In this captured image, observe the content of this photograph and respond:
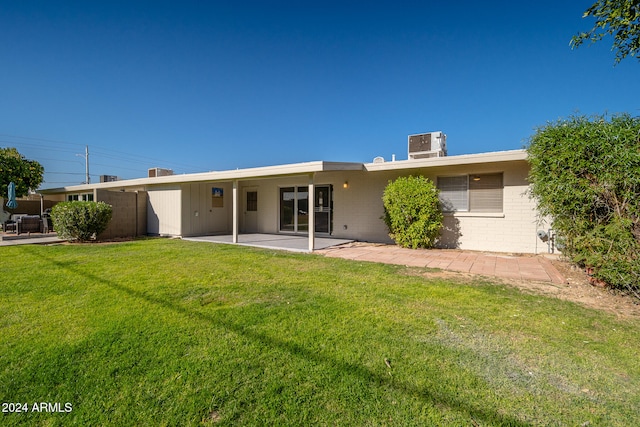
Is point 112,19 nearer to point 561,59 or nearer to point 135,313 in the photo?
point 135,313

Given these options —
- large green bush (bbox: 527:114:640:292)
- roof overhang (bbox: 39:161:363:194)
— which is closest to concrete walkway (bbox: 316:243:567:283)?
large green bush (bbox: 527:114:640:292)

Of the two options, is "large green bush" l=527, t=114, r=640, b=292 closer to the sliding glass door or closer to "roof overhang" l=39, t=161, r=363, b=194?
"roof overhang" l=39, t=161, r=363, b=194

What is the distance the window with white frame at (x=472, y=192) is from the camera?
8375 mm

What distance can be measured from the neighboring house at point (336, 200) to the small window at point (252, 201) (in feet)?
0.16

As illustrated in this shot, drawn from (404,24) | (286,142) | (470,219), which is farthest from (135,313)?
(286,142)

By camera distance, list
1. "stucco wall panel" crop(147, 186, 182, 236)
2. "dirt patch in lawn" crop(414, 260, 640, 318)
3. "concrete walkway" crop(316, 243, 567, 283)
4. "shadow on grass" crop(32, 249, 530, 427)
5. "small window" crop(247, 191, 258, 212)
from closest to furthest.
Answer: "shadow on grass" crop(32, 249, 530, 427) < "dirt patch in lawn" crop(414, 260, 640, 318) < "concrete walkway" crop(316, 243, 567, 283) < "stucco wall panel" crop(147, 186, 182, 236) < "small window" crop(247, 191, 258, 212)

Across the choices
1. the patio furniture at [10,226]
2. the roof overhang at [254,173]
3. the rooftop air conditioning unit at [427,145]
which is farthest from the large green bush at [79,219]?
the rooftop air conditioning unit at [427,145]

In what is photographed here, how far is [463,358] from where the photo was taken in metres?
2.63

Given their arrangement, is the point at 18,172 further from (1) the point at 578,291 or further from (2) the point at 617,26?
(2) the point at 617,26

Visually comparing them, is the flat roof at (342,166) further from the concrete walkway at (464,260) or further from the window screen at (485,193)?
the concrete walkway at (464,260)

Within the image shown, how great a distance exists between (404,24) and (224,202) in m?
11.1

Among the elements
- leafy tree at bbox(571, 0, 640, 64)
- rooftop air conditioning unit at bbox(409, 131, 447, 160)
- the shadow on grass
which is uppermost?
leafy tree at bbox(571, 0, 640, 64)

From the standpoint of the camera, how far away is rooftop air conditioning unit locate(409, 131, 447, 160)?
9539 millimetres

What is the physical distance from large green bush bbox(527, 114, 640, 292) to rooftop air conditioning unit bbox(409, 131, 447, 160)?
431 centimetres
